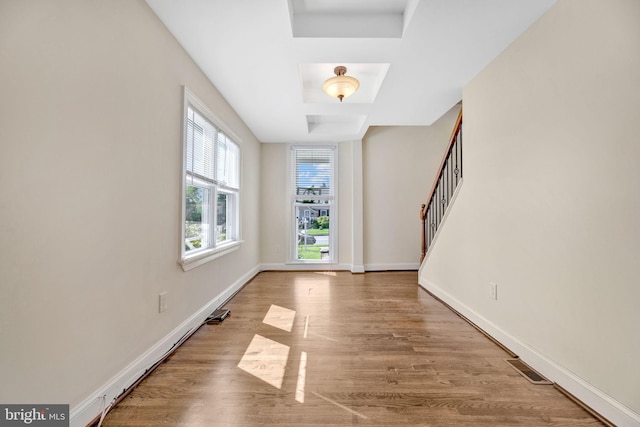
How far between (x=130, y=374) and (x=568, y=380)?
2.71 metres

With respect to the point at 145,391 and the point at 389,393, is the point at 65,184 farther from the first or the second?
the point at 389,393

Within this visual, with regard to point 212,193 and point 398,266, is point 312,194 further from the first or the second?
point 212,193

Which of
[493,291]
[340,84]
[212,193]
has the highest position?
[340,84]

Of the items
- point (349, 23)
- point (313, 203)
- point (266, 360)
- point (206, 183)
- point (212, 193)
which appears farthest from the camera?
point (313, 203)

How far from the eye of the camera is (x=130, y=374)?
64.0 inches

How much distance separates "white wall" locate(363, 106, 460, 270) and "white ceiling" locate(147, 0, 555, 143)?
1822 millimetres

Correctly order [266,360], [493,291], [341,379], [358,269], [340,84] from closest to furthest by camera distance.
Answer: [341,379], [266,360], [493,291], [340,84], [358,269]

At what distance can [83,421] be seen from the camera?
1.28 metres

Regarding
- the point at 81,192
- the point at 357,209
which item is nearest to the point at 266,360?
the point at 81,192

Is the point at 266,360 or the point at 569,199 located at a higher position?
the point at 569,199

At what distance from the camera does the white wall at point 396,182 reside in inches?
201

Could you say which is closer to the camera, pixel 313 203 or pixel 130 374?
pixel 130 374

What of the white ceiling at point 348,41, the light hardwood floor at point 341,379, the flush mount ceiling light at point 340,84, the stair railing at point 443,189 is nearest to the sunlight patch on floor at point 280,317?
the light hardwood floor at point 341,379

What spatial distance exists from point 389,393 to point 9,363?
180 cm
